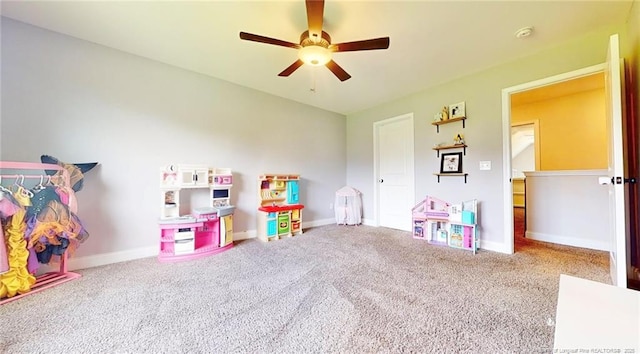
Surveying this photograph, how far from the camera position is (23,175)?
1.97 metres

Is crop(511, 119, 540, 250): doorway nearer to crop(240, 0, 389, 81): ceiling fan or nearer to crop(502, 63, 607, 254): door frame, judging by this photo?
crop(502, 63, 607, 254): door frame

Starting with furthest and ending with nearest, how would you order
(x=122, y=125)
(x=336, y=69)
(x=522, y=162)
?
(x=522, y=162), (x=122, y=125), (x=336, y=69)

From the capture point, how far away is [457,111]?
319cm

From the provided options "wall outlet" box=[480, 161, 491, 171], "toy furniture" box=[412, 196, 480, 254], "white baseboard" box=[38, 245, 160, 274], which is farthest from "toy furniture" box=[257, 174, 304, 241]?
"wall outlet" box=[480, 161, 491, 171]

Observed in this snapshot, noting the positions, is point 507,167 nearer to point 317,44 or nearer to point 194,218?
point 317,44

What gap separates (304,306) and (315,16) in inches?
81.8

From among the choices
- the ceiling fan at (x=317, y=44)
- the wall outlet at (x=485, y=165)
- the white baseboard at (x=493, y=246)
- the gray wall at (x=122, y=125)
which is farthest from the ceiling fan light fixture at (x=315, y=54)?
the white baseboard at (x=493, y=246)

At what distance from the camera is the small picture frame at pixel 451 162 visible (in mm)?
3211

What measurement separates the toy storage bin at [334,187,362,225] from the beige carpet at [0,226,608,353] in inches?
70.8

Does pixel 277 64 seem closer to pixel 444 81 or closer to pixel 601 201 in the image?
pixel 444 81

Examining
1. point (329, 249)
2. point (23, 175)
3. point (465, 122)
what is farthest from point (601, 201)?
point (23, 175)

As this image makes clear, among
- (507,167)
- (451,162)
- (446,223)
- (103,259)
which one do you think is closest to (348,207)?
(446,223)

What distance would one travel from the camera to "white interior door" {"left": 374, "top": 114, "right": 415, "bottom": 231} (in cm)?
394

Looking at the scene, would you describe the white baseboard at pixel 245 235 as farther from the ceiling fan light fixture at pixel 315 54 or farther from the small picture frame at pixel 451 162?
the small picture frame at pixel 451 162
